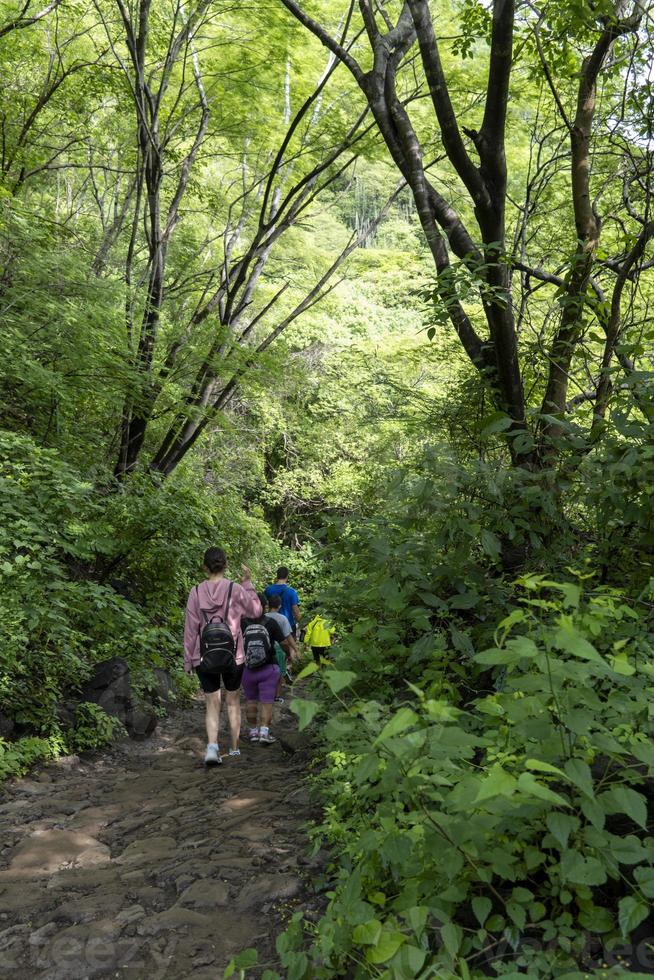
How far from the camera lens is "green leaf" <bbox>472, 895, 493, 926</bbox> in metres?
2.01

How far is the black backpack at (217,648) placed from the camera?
5.65 meters

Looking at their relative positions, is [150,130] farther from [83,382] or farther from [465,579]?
[465,579]

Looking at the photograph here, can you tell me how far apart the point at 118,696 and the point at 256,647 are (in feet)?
4.46

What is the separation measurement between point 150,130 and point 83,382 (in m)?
3.52

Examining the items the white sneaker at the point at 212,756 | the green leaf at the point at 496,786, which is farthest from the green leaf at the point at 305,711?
the white sneaker at the point at 212,756

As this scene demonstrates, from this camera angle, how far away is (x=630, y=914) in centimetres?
192

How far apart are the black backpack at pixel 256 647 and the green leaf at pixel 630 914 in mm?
4981

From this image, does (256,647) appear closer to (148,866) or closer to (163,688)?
(163,688)

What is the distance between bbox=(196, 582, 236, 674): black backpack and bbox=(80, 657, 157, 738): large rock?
1525 millimetres

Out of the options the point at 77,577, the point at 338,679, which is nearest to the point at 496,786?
the point at 338,679

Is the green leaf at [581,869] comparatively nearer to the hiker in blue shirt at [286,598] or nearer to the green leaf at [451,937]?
the green leaf at [451,937]

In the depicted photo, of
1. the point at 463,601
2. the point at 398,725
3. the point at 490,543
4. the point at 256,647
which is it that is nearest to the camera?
the point at 398,725

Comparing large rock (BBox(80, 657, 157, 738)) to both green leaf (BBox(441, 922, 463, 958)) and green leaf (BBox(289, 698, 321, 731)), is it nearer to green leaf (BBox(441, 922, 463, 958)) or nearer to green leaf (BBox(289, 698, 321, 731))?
green leaf (BBox(289, 698, 321, 731))

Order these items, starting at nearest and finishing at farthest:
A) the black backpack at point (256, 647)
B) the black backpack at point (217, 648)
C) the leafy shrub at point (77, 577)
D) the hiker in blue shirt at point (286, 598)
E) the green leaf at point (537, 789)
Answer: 1. the green leaf at point (537, 789)
2. the leafy shrub at point (77, 577)
3. the black backpack at point (217, 648)
4. the black backpack at point (256, 647)
5. the hiker in blue shirt at point (286, 598)
